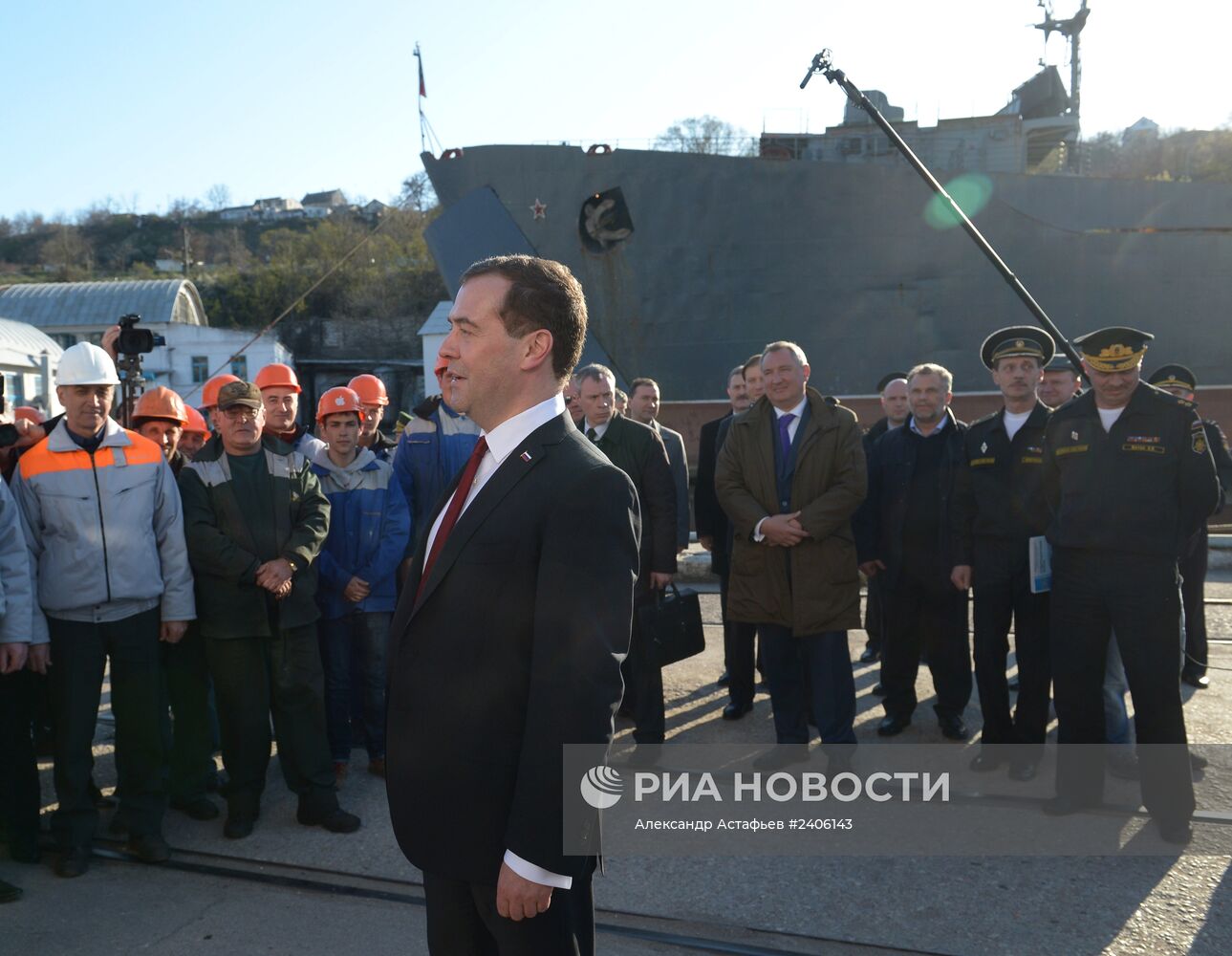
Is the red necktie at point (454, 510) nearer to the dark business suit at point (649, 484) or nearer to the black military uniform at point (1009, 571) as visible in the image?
the dark business suit at point (649, 484)

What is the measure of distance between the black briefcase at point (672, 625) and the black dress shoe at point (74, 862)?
92.7 inches

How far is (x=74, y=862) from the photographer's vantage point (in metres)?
3.35

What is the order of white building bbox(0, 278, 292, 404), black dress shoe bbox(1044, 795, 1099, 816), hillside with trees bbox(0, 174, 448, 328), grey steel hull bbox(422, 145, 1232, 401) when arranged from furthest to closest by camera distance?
hillside with trees bbox(0, 174, 448, 328) < white building bbox(0, 278, 292, 404) < grey steel hull bbox(422, 145, 1232, 401) < black dress shoe bbox(1044, 795, 1099, 816)

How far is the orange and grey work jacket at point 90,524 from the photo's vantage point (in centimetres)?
337

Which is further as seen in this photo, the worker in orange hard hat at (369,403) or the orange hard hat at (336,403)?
the worker in orange hard hat at (369,403)

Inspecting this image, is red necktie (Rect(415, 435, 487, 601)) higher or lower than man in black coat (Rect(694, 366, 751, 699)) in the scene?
higher

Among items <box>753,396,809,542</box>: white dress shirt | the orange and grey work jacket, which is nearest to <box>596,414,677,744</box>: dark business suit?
<box>753,396,809,542</box>: white dress shirt

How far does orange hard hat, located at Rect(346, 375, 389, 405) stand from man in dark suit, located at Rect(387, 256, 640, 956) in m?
3.42

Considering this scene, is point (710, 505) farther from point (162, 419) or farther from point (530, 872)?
point (530, 872)

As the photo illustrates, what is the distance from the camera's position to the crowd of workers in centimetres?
342

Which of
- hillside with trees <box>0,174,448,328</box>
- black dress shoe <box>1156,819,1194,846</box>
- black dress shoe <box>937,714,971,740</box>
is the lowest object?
black dress shoe <box>937,714,971,740</box>

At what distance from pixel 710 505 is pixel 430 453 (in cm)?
185

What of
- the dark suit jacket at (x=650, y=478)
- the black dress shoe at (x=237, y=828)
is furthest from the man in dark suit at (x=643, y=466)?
the black dress shoe at (x=237, y=828)

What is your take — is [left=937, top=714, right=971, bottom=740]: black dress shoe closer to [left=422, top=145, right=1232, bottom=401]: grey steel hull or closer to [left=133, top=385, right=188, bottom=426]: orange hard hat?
[left=133, top=385, right=188, bottom=426]: orange hard hat
